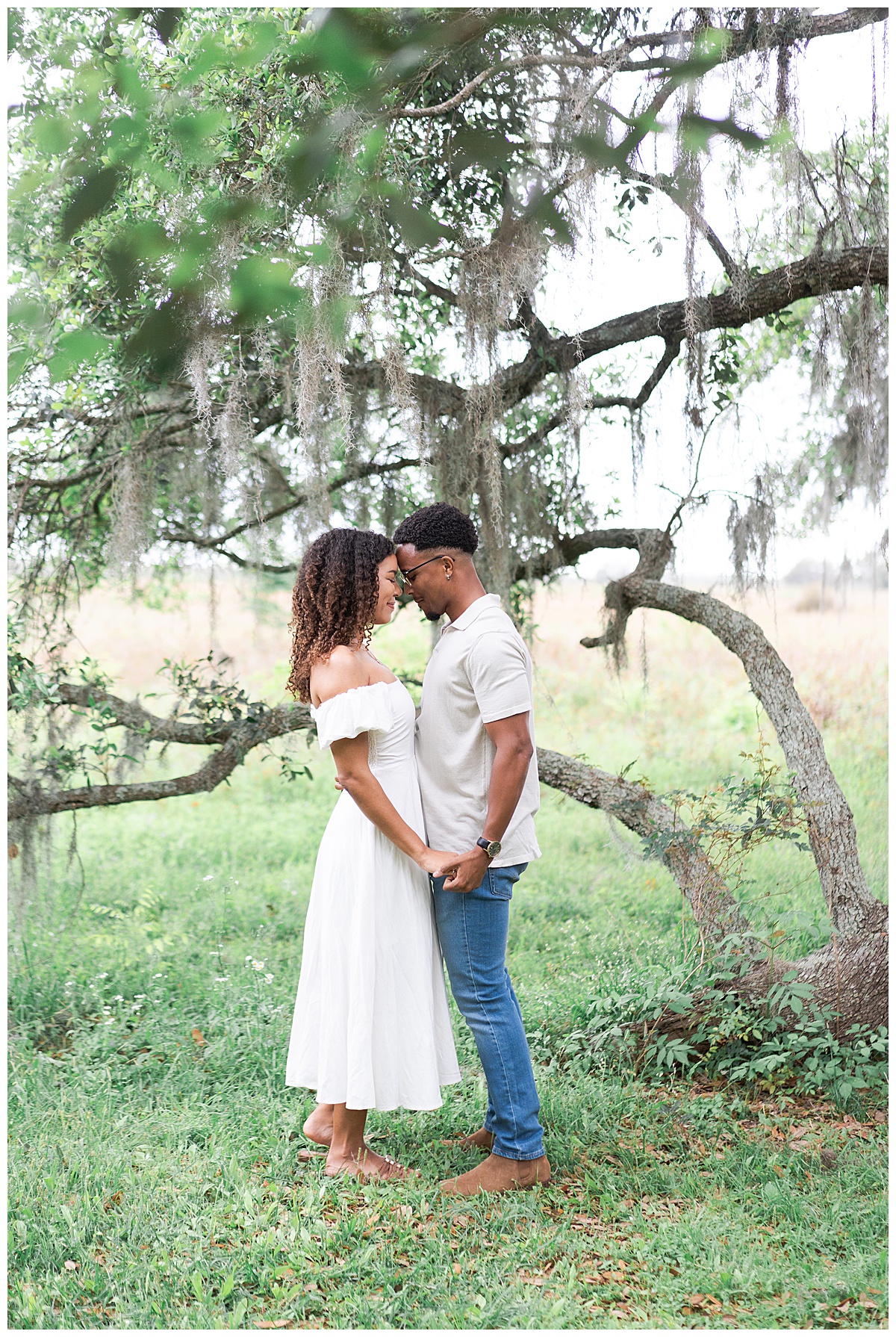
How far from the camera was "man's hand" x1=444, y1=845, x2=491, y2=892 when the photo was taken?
2.41 metres

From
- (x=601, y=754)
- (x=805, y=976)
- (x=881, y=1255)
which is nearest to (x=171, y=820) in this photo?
(x=601, y=754)

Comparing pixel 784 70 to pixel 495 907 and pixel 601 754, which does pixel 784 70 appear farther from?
pixel 601 754

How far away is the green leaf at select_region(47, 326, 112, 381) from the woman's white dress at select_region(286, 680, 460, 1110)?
1.82 metres

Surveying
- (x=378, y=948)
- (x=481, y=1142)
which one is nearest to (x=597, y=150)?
(x=378, y=948)

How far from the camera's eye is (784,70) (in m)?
3.17

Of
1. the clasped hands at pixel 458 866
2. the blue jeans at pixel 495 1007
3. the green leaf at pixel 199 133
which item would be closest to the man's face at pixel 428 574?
the clasped hands at pixel 458 866

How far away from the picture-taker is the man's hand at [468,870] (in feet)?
7.91

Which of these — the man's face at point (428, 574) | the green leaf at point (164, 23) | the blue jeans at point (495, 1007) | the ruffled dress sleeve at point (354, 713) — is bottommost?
the blue jeans at point (495, 1007)

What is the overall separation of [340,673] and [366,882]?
54 cm

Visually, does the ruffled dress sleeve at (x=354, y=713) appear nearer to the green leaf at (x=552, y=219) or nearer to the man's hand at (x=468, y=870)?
the man's hand at (x=468, y=870)

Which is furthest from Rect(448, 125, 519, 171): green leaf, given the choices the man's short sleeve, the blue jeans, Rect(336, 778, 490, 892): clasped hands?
the blue jeans

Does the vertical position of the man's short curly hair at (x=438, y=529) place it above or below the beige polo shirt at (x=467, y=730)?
above

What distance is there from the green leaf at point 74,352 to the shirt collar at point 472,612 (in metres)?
1.85

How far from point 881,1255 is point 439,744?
153 centimetres
